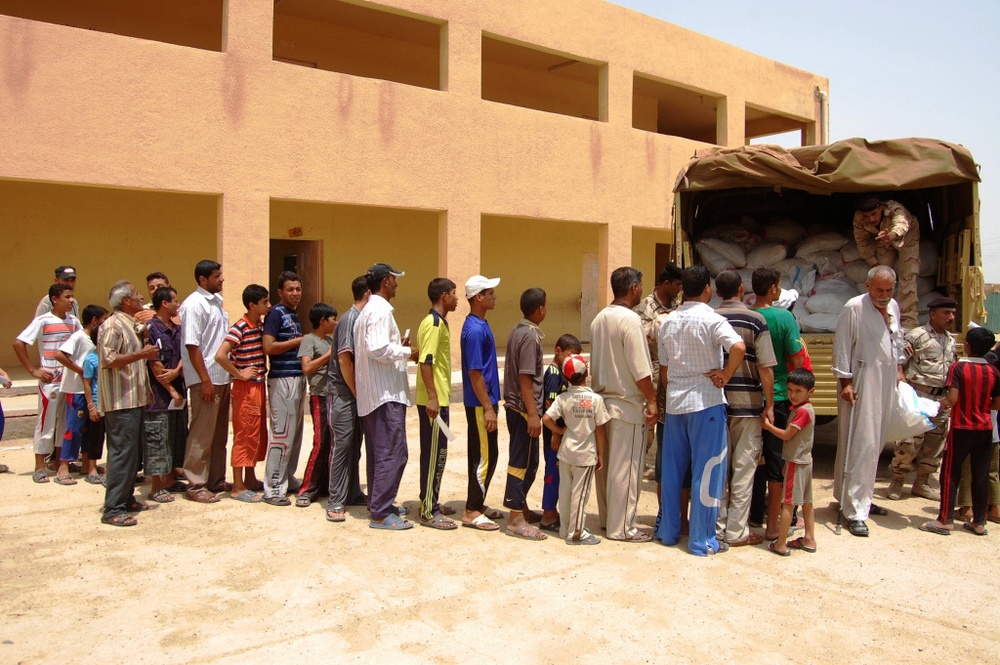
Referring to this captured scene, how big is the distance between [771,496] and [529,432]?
61.4 inches

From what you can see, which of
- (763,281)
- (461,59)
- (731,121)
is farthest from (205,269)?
(731,121)

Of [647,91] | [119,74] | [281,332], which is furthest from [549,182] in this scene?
[281,332]

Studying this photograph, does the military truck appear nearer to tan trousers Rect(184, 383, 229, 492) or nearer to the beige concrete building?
tan trousers Rect(184, 383, 229, 492)

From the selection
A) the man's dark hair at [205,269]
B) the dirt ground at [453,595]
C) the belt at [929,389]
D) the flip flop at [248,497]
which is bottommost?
the dirt ground at [453,595]

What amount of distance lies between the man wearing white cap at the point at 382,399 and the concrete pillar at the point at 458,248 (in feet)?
20.5

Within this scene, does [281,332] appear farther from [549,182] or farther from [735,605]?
[549,182]

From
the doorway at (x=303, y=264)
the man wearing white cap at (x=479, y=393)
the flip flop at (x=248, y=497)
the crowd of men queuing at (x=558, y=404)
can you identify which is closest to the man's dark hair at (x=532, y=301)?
the crowd of men queuing at (x=558, y=404)

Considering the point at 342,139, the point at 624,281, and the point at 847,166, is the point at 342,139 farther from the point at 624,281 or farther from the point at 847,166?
the point at 624,281

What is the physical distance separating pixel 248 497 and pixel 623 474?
8.98 feet

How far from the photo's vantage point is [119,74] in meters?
8.91

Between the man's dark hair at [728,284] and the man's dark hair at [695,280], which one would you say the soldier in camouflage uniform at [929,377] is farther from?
the man's dark hair at [695,280]

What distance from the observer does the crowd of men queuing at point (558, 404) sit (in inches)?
194

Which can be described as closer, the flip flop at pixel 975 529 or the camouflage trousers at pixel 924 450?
the flip flop at pixel 975 529

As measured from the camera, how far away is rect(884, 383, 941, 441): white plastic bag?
218 inches
